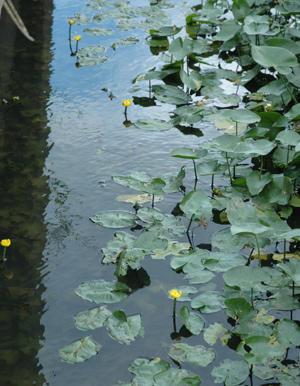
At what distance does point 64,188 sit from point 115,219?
330 mm

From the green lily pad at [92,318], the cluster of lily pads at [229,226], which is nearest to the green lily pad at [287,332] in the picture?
the cluster of lily pads at [229,226]

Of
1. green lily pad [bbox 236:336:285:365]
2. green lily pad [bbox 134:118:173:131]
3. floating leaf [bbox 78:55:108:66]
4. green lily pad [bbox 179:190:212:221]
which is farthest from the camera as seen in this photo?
floating leaf [bbox 78:55:108:66]

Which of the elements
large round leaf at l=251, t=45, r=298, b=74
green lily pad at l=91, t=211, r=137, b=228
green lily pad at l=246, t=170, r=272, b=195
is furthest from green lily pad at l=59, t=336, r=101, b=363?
large round leaf at l=251, t=45, r=298, b=74

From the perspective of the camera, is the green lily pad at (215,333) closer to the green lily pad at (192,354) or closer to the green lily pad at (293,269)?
the green lily pad at (192,354)

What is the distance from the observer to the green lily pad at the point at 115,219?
2029mm

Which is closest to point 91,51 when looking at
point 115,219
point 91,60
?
point 91,60

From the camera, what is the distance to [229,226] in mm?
2039

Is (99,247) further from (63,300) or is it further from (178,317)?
(178,317)

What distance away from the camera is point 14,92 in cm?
292

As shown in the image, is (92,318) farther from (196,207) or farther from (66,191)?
(66,191)

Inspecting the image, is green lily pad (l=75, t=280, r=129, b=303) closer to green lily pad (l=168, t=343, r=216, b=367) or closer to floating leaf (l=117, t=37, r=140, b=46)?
green lily pad (l=168, t=343, r=216, b=367)

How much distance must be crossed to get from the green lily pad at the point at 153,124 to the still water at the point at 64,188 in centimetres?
3

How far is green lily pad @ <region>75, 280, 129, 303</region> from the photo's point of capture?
5.58 feet

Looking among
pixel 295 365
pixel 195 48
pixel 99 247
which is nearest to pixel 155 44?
pixel 195 48
